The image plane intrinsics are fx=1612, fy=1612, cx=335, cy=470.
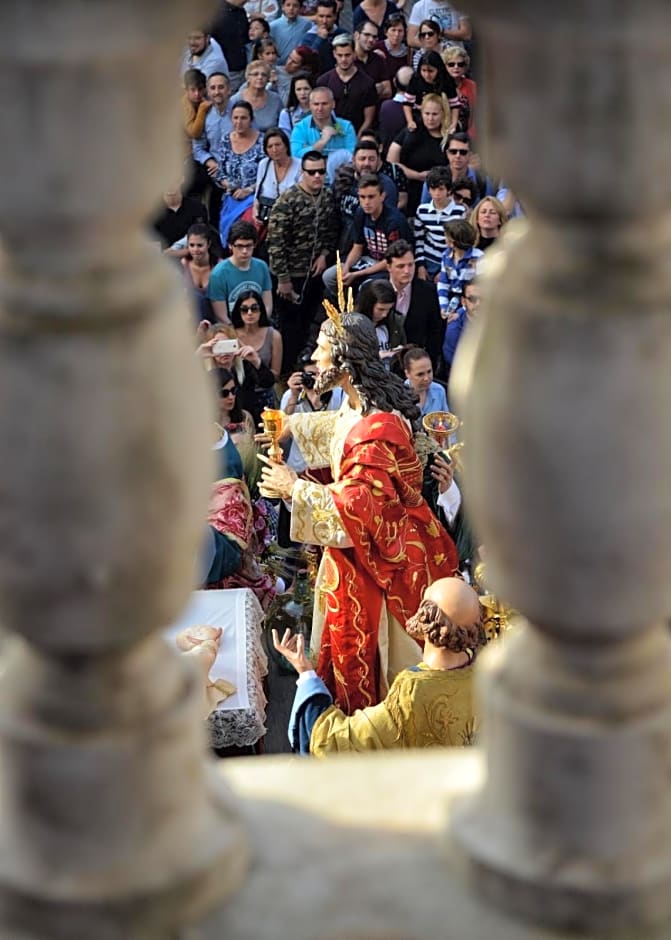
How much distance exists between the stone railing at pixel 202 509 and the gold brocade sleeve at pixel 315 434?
564 cm

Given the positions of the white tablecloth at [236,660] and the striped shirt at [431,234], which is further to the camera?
the striped shirt at [431,234]

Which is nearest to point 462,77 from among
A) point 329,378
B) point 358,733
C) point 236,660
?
point 329,378

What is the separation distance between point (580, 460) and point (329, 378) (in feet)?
18.5

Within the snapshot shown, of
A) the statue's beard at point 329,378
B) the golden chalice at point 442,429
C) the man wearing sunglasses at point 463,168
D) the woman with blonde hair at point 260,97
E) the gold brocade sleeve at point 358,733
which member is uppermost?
the woman with blonde hair at point 260,97

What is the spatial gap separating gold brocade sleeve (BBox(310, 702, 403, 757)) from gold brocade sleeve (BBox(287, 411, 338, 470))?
6.43ft

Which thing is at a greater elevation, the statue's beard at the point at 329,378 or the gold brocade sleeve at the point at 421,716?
the statue's beard at the point at 329,378

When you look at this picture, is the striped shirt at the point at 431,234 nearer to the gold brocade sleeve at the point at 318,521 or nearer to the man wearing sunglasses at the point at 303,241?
the man wearing sunglasses at the point at 303,241

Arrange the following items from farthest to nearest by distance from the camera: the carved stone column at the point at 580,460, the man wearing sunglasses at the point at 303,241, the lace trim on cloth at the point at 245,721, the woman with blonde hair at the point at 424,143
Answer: the woman with blonde hair at the point at 424,143
the man wearing sunglasses at the point at 303,241
the lace trim on cloth at the point at 245,721
the carved stone column at the point at 580,460

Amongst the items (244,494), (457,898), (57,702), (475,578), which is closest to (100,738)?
(57,702)

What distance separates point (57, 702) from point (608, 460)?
18.0 inches

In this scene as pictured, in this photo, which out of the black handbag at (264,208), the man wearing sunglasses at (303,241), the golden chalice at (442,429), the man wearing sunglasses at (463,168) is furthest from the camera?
the black handbag at (264,208)

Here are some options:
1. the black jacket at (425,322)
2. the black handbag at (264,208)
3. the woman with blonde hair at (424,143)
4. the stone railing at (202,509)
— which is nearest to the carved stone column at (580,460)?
the stone railing at (202,509)

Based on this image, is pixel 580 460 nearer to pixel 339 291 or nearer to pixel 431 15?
pixel 339 291

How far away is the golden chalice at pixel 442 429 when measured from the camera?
24.3ft
